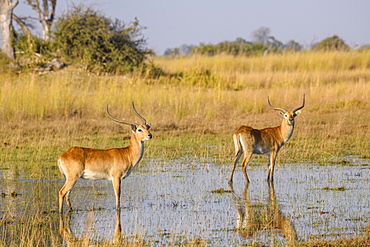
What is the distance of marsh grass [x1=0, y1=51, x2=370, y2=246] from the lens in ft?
35.1

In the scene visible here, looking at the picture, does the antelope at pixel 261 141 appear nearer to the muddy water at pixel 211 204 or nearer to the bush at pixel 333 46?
the muddy water at pixel 211 204

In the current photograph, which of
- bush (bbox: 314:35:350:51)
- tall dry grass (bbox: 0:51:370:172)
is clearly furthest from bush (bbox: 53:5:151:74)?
bush (bbox: 314:35:350:51)

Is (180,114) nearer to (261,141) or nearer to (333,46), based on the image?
(261,141)

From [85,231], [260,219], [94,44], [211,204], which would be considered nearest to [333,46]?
[94,44]

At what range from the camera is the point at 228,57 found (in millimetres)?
26469

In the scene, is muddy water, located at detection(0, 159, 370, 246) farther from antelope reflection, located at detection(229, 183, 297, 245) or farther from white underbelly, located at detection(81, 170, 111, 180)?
white underbelly, located at detection(81, 170, 111, 180)

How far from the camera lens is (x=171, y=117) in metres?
15.6

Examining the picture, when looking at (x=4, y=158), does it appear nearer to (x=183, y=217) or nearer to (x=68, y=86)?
(x=183, y=217)

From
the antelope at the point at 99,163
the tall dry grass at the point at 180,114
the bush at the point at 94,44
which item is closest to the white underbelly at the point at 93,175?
the antelope at the point at 99,163

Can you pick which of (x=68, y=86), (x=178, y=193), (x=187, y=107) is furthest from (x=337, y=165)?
(x=68, y=86)

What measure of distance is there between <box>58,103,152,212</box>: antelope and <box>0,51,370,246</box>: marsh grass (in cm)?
55

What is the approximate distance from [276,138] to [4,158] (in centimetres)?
497

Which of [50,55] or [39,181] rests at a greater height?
[50,55]

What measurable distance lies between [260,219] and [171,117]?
9.29 meters
